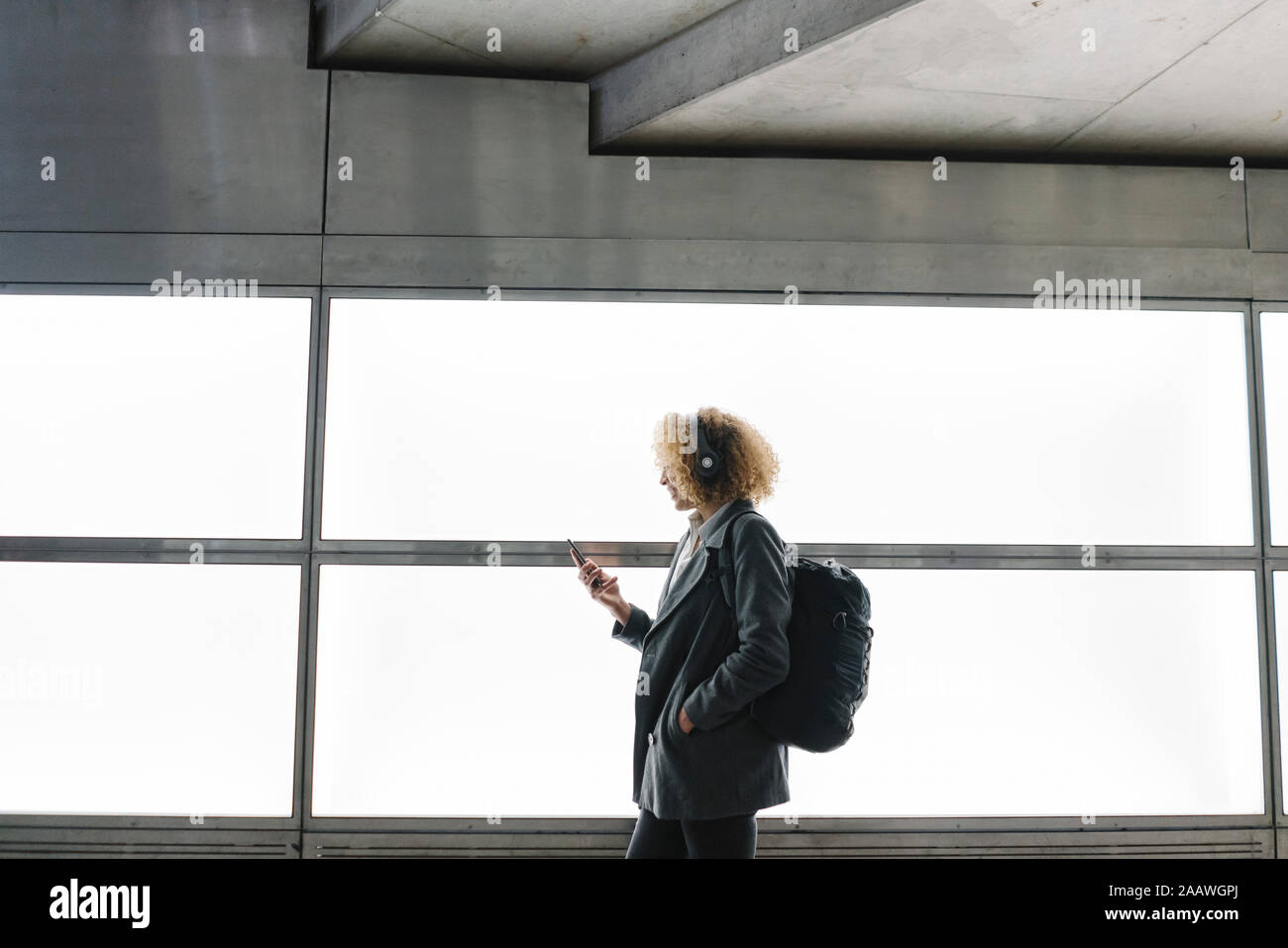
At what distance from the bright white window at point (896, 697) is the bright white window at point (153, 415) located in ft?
1.71

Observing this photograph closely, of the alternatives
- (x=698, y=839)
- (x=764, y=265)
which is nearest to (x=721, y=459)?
(x=698, y=839)

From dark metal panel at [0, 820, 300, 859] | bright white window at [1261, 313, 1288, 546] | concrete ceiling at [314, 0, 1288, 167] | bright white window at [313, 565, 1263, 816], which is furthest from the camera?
bright white window at [1261, 313, 1288, 546]

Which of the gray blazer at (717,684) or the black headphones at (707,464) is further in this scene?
the black headphones at (707,464)

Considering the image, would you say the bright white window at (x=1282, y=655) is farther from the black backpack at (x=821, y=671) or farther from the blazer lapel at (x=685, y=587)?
the blazer lapel at (x=685, y=587)

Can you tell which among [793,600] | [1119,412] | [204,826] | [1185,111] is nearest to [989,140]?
[1185,111]

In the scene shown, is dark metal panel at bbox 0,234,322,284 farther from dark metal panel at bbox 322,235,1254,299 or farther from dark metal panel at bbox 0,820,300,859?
dark metal panel at bbox 0,820,300,859

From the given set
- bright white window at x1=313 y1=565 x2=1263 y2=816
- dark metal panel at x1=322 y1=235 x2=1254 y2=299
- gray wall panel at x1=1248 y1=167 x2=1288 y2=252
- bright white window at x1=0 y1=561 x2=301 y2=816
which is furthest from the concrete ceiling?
bright white window at x1=0 y1=561 x2=301 y2=816

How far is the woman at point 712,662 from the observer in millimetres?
2266

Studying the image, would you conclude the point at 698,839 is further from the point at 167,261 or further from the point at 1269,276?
the point at 1269,276

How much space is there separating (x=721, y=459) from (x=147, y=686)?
232cm

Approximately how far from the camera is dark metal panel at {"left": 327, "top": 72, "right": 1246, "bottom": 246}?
3.43 m

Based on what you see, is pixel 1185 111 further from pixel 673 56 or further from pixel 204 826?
pixel 204 826

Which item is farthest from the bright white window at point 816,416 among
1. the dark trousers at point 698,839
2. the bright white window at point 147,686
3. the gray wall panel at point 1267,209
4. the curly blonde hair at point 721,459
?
the dark trousers at point 698,839

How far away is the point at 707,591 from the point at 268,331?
79.1 inches
